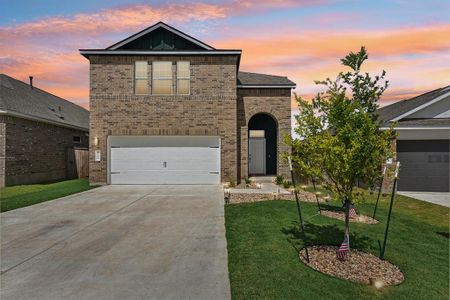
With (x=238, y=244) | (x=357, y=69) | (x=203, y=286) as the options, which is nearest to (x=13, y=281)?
(x=203, y=286)

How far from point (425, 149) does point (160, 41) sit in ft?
51.3

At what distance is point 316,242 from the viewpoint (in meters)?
6.29

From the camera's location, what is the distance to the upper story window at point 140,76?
609 inches

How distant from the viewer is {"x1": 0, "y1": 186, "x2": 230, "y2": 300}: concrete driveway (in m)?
4.24

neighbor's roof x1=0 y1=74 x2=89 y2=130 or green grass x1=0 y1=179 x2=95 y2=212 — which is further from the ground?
neighbor's roof x1=0 y1=74 x2=89 y2=130

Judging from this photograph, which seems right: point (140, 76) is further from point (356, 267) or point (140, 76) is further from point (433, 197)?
point (433, 197)

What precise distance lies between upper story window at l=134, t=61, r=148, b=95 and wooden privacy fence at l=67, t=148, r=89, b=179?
8325 mm

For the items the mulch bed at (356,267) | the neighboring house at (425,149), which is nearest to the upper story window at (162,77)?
the neighboring house at (425,149)

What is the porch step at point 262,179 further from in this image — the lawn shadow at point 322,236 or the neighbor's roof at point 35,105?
the neighbor's roof at point 35,105

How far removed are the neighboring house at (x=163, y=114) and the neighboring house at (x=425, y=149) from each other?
890 centimetres

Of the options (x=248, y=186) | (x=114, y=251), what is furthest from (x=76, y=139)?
(x=114, y=251)

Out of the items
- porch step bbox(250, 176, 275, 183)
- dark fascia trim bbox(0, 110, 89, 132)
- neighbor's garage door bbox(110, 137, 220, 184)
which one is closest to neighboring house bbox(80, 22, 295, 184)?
neighbor's garage door bbox(110, 137, 220, 184)

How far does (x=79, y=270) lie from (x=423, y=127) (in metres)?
15.5

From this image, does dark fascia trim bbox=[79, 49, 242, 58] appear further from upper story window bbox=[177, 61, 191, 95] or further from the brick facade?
upper story window bbox=[177, 61, 191, 95]
